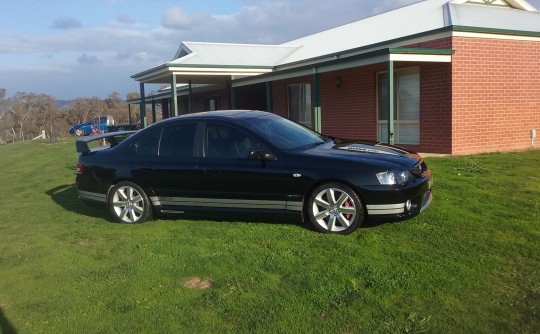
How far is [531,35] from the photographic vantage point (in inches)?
498

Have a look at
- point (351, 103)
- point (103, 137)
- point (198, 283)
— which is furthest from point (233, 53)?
point (198, 283)

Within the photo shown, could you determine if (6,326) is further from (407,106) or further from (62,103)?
(62,103)

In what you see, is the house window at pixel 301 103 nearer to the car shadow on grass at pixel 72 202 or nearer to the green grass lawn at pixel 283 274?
the car shadow on grass at pixel 72 202

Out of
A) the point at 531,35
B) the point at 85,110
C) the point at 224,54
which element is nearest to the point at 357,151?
the point at 531,35

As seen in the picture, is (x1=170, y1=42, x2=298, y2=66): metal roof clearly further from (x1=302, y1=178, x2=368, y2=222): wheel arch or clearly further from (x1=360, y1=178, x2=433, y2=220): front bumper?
(x1=360, y1=178, x2=433, y2=220): front bumper

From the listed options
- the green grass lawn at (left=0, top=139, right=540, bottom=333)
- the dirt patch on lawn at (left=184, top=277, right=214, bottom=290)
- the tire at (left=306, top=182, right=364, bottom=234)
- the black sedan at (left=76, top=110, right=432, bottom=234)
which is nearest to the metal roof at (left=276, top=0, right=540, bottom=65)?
the green grass lawn at (left=0, top=139, right=540, bottom=333)

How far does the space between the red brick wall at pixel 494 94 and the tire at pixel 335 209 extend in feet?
24.4

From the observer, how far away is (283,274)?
170 inches

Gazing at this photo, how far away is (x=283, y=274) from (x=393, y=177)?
1.75 m

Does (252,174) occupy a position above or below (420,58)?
below

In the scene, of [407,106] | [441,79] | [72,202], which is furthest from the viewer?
[407,106]

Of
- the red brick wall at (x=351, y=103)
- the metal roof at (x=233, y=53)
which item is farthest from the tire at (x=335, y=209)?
the metal roof at (x=233, y=53)

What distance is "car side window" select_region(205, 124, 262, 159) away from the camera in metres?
6.00

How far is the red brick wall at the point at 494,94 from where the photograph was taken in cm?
1179
